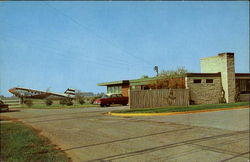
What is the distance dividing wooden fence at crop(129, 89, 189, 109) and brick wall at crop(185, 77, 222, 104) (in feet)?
3.32

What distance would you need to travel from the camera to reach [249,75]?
29938mm

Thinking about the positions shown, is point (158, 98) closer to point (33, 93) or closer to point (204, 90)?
point (204, 90)

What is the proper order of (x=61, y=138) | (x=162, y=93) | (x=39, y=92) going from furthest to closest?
(x=162, y=93) < (x=61, y=138) < (x=39, y=92)

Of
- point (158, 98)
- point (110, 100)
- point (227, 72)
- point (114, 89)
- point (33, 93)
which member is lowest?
point (110, 100)

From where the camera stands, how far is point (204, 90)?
26.9 m

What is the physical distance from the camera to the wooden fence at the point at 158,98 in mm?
23391

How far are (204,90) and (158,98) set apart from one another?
18.7 ft

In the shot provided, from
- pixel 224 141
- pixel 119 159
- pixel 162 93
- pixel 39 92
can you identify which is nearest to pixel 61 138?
pixel 119 159

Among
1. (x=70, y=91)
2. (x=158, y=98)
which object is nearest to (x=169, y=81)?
(x=158, y=98)

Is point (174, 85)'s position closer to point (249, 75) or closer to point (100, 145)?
point (249, 75)

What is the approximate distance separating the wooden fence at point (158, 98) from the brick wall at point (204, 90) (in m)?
1.01

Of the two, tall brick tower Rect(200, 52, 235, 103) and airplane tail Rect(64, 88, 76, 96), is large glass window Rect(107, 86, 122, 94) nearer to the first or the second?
tall brick tower Rect(200, 52, 235, 103)

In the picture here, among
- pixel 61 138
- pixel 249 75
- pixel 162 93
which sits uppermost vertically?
pixel 249 75

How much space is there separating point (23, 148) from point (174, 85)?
21150 millimetres
